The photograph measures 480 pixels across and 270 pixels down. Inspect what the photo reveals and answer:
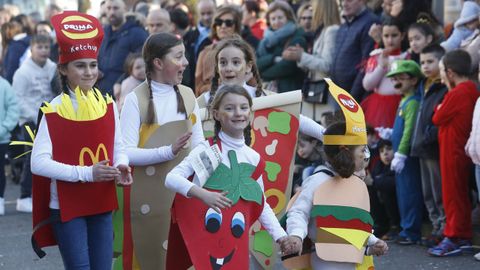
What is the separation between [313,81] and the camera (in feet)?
35.6

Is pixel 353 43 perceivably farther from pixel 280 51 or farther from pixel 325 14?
pixel 280 51

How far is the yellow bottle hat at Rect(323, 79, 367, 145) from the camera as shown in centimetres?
565

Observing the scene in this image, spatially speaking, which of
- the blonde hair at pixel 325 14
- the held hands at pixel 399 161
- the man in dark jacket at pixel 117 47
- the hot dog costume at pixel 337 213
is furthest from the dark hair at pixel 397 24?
the hot dog costume at pixel 337 213

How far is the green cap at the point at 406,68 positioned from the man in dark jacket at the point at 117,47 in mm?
4090

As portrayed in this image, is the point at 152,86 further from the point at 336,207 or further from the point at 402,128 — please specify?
the point at 402,128

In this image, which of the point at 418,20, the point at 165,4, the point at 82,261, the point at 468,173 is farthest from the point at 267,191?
the point at 165,4

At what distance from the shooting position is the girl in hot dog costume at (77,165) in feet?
18.6

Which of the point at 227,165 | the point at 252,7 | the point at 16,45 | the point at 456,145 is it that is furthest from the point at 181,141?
the point at 16,45

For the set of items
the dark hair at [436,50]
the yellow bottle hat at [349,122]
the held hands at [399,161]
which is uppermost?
the dark hair at [436,50]

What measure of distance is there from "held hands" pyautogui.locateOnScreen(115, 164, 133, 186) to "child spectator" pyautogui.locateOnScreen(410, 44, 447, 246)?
3842 millimetres

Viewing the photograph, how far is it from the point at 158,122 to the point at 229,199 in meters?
0.92

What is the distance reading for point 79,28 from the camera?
5969 mm

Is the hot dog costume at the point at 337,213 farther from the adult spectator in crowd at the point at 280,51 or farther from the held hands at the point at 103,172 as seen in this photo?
the adult spectator in crowd at the point at 280,51

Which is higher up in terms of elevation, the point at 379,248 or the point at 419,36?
the point at 419,36
